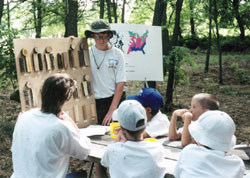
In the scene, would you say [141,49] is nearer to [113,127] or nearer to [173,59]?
[173,59]

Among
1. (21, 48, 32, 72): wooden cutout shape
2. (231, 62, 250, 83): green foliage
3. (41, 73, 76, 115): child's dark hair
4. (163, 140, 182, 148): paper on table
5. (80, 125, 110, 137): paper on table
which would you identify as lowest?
(231, 62, 250, 83): green foliage

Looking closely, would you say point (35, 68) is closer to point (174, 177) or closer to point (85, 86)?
point (85, 86)

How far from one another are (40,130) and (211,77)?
10.4 meters

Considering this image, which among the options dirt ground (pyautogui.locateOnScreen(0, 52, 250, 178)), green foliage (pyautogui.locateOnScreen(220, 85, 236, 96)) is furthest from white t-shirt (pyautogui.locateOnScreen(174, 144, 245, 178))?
green foliage (pyautogui.locateOnScreen(220, 85, 236, 96))

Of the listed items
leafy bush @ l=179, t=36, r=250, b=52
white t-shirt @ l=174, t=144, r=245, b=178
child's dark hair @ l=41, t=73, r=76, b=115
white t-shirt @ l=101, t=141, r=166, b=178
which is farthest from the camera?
leafy bush @ l=179, t=36, r=250, b=52

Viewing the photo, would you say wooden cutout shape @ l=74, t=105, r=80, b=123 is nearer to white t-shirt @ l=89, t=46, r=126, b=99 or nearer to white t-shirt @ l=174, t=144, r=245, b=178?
white t-shirt @ l=89, t=46, r=126, b=99

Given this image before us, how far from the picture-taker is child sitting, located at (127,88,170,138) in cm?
260

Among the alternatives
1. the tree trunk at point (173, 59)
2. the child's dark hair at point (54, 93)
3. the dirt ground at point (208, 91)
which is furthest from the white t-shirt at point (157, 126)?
the tree trunk at point (173, 59)

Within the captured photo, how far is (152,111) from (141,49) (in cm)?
211

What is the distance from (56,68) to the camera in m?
2.97

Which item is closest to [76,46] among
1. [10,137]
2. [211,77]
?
[10,137]

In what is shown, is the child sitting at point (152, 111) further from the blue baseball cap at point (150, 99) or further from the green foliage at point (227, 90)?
the green foliage at point (227, 90)

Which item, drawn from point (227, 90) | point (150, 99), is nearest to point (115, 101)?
point (150, 99)

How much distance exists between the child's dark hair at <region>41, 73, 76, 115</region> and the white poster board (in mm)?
2530
